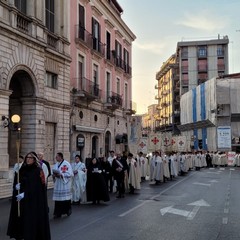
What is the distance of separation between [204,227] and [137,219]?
6.51 feet

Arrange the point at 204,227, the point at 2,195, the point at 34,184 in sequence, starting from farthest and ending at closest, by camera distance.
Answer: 1. the point at 2,195
2. the point at 204,227
3. the point at 34,184

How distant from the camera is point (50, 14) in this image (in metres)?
26.1

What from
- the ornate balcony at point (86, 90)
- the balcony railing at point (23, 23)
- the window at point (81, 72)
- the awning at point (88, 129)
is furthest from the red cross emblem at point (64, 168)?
the window at point (81, 72)

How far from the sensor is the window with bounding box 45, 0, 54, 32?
2559 centimetres

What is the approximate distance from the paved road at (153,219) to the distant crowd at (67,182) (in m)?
0.64

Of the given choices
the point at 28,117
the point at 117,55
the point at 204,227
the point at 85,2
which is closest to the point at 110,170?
the point at 28,117

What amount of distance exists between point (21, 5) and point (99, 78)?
43.0 ft

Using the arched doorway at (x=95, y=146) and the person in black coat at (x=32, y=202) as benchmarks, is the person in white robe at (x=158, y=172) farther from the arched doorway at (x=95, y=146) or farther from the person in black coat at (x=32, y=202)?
the person in black coat at (x=32, y=202)

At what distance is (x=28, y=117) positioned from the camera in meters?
22.8

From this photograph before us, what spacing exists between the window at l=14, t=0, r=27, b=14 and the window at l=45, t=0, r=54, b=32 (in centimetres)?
286

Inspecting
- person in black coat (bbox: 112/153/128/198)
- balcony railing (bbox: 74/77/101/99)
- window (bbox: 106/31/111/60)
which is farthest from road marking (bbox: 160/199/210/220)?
window (bbox: 106/31/111/60)

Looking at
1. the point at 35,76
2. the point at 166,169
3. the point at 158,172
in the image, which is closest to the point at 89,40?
the point at 35,76

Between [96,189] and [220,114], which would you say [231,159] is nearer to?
[220,114]

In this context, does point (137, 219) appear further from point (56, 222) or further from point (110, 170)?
point (110, 170)
